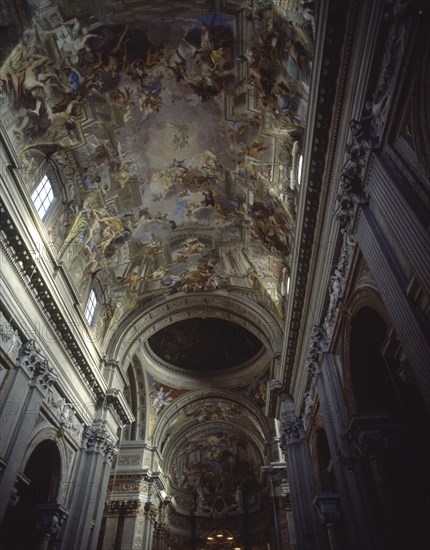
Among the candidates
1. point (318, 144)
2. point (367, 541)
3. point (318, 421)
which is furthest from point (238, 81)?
point (367, 541)

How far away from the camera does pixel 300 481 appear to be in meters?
12.7

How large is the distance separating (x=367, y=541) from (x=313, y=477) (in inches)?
211

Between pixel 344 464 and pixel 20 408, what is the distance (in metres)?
7.60

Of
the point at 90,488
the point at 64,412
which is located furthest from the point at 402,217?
the point at 90,488

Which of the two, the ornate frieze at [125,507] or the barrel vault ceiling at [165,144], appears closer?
the barrel vault ceiling at [165,144]

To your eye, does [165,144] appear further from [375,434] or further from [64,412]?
[375,434]

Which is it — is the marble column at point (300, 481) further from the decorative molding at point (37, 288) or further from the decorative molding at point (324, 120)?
the decorative molding at point (37, 288)

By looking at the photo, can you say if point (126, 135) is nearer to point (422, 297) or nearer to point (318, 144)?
point (318, 144)

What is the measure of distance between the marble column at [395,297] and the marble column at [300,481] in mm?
9012

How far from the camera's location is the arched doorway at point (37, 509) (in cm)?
1034

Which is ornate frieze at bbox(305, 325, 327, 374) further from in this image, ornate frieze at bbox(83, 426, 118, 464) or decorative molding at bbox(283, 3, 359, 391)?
ornate frieze at bbox(83, 426, 118, 464)

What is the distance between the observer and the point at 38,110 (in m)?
9.39

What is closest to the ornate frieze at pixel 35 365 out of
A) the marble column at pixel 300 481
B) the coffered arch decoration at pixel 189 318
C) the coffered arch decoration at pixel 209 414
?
the coffered arch decoration at pixel 189 318

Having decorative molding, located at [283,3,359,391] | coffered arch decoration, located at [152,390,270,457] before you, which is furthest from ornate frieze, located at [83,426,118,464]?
coffered arch decoration, located at [152,390,270,457]
